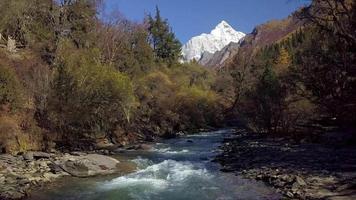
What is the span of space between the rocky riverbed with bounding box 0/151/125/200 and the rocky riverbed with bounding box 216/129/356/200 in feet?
24.8

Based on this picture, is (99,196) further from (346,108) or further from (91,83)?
(91,83)

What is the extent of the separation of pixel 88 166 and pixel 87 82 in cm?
1405

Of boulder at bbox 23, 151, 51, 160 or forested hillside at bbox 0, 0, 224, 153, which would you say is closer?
boulder at bbox 23, 151, 51, 160

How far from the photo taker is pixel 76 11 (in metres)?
54.2

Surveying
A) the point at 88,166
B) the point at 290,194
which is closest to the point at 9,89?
the point at 88,166

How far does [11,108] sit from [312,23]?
2068 centimetres

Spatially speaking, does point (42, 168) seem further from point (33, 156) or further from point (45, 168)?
point (33, 156)

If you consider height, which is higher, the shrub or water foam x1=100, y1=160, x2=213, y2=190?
the shrub

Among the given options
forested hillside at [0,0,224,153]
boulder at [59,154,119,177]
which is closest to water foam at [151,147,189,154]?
forested hillside at [0,0,224,153]

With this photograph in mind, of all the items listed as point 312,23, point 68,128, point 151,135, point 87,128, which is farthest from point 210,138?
point 312,23

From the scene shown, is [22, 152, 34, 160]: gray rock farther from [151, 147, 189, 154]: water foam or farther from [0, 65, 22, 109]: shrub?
[151, 147, 189, 154]: water foam

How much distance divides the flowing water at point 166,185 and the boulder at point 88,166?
1.18 meters

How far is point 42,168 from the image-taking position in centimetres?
2494

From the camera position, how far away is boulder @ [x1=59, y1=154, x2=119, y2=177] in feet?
81.6
